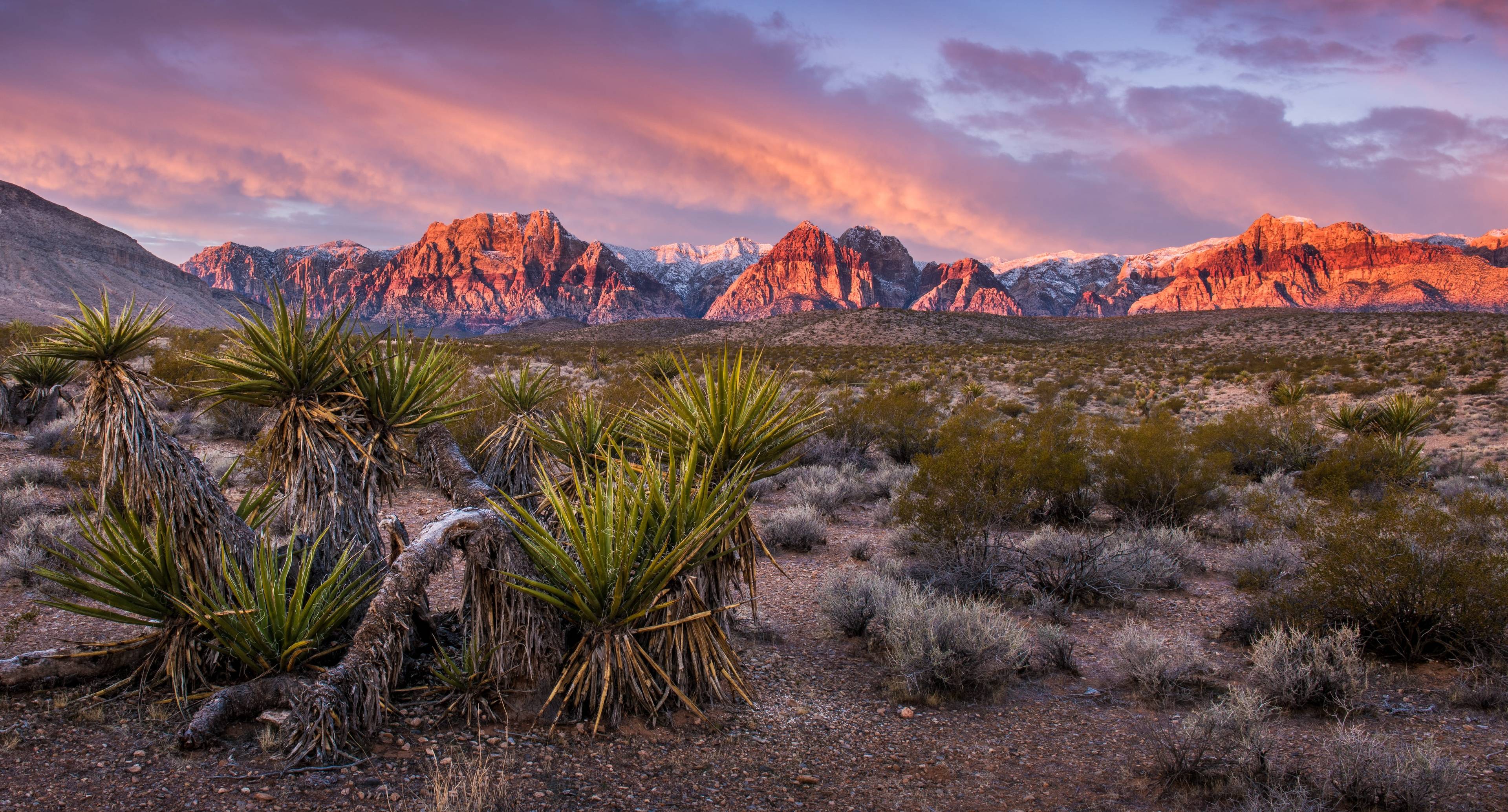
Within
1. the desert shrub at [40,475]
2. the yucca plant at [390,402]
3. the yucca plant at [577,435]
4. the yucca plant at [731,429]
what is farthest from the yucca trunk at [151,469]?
the desert shrub at [40,475]

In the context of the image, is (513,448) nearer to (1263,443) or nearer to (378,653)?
(378,653)

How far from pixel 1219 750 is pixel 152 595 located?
21.4ft

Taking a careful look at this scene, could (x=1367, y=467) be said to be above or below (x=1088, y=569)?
above

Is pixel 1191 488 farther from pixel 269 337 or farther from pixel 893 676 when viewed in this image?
pixel 269 337

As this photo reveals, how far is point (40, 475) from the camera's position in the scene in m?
10.4

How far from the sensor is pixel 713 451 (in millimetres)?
5109

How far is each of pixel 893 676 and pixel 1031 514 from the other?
5254 millimetres

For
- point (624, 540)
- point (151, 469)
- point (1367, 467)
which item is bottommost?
point (1367, 467)

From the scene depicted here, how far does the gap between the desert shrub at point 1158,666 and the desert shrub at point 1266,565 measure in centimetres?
193

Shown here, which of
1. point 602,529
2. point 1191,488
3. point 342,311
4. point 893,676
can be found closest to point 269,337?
point 342,311

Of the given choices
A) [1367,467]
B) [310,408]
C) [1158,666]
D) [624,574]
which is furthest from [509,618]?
[1367,467]

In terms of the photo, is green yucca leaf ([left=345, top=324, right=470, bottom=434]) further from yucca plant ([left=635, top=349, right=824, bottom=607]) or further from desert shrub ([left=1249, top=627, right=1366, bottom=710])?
desert shrub ([left=1249, top=627, right=1366, bottom=710])

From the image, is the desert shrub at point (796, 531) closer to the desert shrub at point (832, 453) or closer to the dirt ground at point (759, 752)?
the dirt ground at point (759, 752)

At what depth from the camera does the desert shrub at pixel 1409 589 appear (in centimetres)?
516
